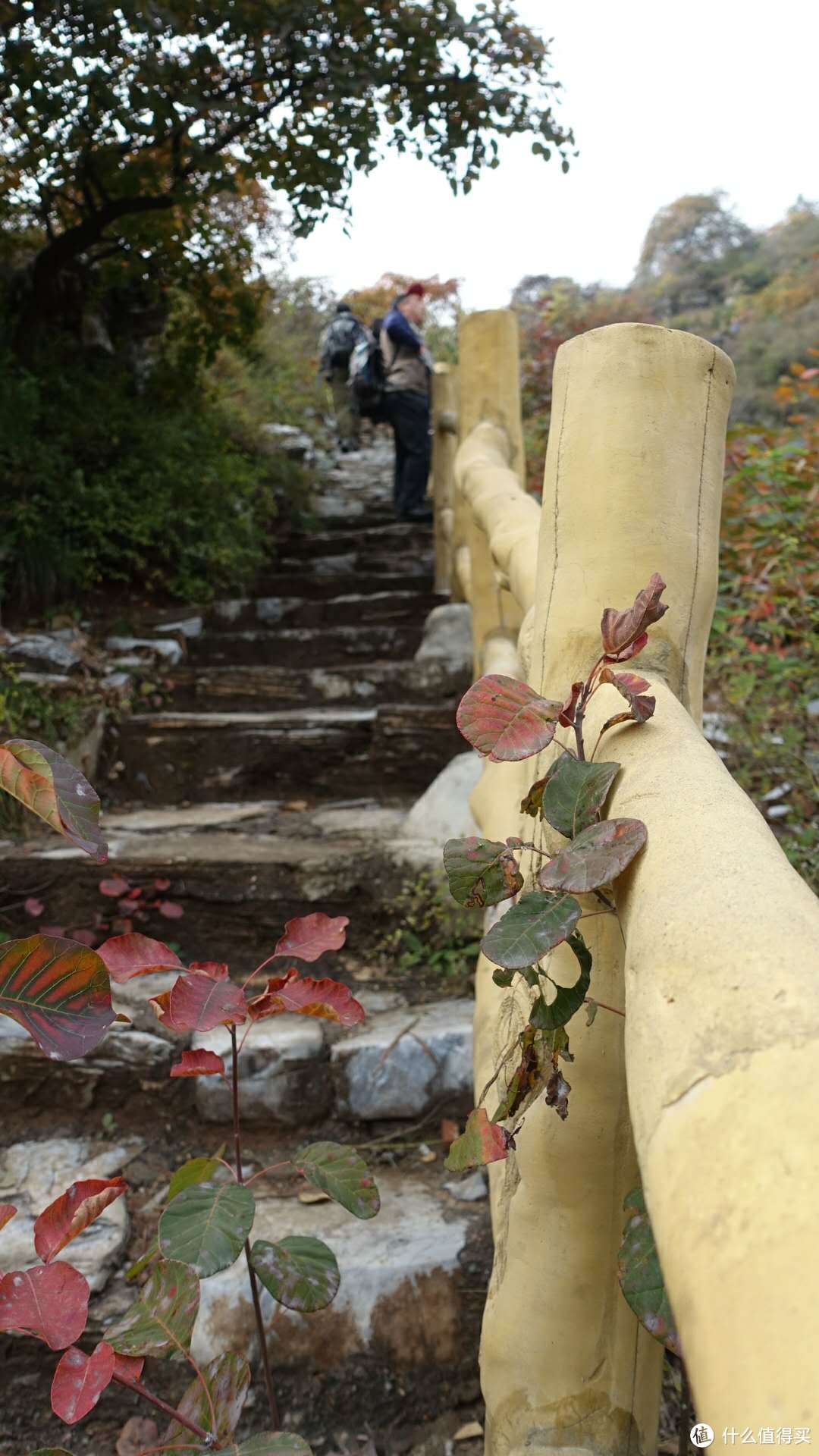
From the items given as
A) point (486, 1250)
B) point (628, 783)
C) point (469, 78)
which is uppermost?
point (469, 78)

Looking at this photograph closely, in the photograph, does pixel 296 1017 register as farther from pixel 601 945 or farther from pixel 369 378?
pixel 369 378

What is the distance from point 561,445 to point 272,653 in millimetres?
3365

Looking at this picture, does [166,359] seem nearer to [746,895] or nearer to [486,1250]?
[486,1250]

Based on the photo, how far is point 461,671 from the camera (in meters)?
3.47

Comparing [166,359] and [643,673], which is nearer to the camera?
[643,673]

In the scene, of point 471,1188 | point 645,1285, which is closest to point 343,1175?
point 645,1285

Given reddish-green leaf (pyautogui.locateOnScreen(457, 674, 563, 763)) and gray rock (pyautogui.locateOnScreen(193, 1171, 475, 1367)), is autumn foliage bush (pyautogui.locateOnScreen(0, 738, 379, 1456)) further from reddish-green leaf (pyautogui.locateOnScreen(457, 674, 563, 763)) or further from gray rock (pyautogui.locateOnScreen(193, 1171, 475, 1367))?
gray rock (pyautogui.locateOnScreen(193, 1171, 475, 1367))

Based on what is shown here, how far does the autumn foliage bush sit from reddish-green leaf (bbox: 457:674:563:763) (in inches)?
9.9

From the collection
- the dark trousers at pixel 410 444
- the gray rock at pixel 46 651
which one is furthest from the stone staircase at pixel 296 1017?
the dark trousers at pixel 410 444

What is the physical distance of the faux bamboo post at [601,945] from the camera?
84 centimetres

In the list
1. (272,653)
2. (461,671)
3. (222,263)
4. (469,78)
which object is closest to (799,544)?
(461,671)

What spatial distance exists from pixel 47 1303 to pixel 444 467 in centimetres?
464

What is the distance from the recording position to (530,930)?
25.5 inches

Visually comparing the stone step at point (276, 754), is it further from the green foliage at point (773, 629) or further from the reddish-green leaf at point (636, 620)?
the reddish-green leaf at point (636, 620)
